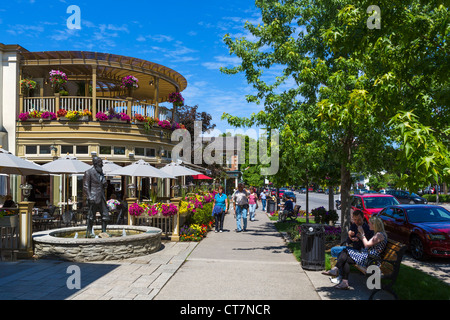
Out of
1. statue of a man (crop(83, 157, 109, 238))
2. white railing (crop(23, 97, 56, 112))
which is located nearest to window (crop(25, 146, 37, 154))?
white railing (crop(23, 97, 56, 112))

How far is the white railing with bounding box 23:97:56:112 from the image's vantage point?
1934cm

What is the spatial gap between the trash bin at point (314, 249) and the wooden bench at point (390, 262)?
1.73 m

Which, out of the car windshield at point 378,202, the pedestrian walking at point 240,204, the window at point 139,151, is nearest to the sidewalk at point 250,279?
the pedestrian walking at point 240,204

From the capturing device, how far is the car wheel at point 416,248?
32.9 ft

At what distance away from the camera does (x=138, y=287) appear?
6.75 meters

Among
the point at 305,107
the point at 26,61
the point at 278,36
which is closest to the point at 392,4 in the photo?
the point at 305,107

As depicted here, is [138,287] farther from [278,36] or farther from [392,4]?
[278,36]

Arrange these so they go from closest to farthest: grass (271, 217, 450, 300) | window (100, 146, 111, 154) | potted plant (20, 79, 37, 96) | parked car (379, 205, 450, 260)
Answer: grass (271, 217, 450, 300), parked car (379, 205, 450, 260), potted plant (20, 79, 37, 96), window (100, 146, 111, 154)

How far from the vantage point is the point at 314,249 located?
8.48 metres

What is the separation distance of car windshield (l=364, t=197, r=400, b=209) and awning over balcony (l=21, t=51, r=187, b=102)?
1273cm

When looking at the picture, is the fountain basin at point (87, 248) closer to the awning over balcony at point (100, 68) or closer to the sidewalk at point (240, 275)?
the sidewalk at point (240, 275)

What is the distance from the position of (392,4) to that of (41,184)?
18928 millimetres

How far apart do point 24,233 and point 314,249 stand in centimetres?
668

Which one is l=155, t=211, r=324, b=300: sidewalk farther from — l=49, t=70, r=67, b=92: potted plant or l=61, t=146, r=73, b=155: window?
l=49, t=70, r=67, b=92: potted plant
